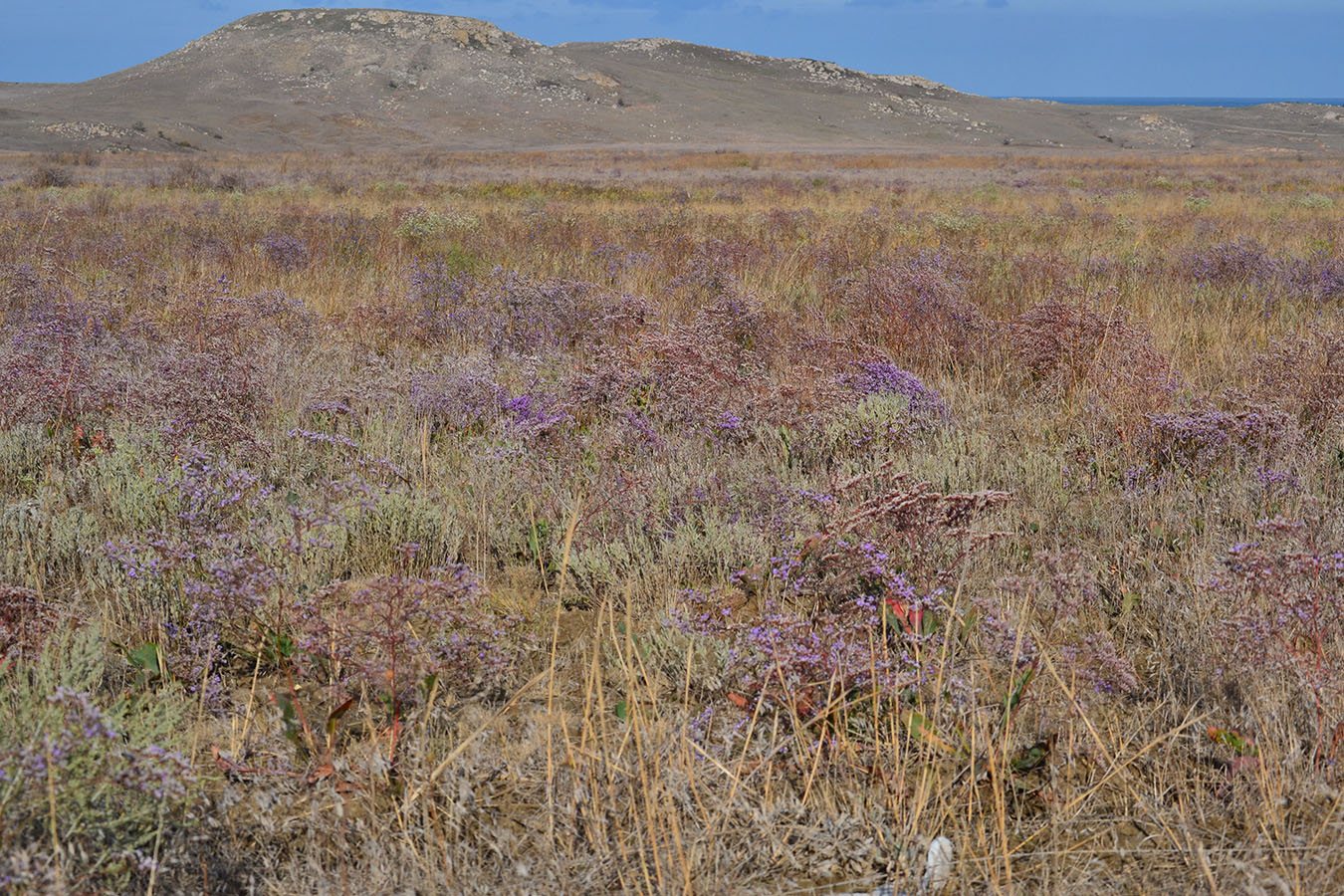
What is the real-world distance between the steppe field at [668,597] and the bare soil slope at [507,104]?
55798 mm

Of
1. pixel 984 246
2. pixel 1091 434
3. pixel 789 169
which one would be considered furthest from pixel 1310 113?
pixel 1091 434

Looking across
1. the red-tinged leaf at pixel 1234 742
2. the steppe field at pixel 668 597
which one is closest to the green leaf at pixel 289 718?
the steppe field at pixel 668 597

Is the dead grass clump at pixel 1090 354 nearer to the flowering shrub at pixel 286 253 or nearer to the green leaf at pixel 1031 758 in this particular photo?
the green leaf at pixel 1031 758

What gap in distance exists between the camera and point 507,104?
76.0 metres

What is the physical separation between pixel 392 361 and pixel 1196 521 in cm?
517

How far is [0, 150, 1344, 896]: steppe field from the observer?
2.04 meters

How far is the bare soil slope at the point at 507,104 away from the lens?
6338 cm

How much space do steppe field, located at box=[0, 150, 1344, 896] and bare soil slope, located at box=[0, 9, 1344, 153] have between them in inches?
2197

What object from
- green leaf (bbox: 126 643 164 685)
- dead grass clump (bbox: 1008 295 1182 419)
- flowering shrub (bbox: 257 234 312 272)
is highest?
flowering shrub (bbox: 257 234 312 272)

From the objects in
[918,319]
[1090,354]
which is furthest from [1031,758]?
[918,319]

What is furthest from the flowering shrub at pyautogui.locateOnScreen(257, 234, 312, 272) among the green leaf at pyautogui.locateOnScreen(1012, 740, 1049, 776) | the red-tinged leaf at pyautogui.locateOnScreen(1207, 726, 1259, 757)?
the red-tinged leaf at pyautogui.locateOnScreen(1207, 726, 1259, 757)

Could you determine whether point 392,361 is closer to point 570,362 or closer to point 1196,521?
point 570,362

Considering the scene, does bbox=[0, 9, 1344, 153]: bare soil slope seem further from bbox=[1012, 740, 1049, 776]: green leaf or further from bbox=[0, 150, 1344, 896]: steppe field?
bbox=[1012, 740, 1049, 776]: green leaf

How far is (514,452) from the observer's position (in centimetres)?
425
